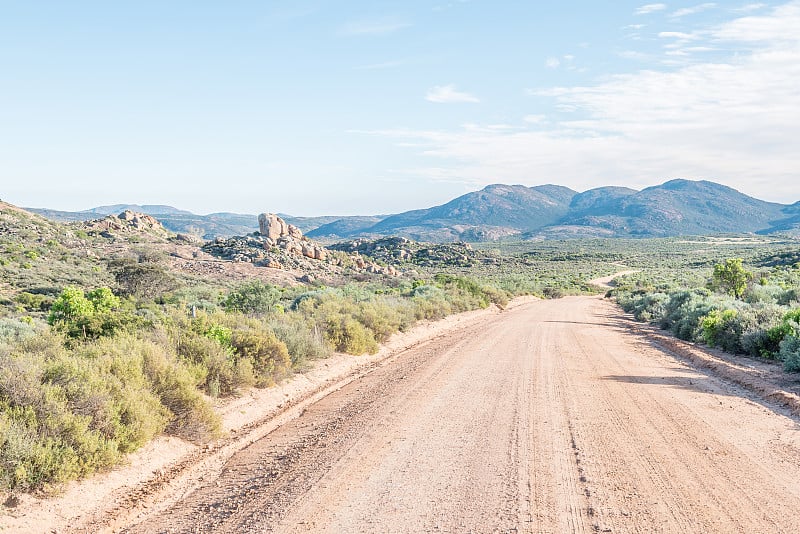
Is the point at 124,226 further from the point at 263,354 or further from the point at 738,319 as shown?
the point at 738,319

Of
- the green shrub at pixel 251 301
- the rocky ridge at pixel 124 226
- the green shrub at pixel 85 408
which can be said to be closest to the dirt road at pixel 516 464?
the green shrub at pixel 85 408

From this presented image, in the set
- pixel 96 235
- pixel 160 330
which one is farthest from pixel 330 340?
pixel 96 235

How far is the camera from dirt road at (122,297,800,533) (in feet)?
17.7

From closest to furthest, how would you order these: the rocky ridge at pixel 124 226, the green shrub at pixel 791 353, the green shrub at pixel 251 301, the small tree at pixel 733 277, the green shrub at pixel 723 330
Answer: the green shrub at pixel 791 353
the green shrub at pixel 723 330
the green shrub at pixel 251 301
the small tree at pixel 733 277
the rocky ridge at pixel 124 226

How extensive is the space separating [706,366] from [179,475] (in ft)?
39.4

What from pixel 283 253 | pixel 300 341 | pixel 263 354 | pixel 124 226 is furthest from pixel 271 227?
pixel 263 354

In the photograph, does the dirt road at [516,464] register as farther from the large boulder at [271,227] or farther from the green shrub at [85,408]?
the large boulder at [271,227]

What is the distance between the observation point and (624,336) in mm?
20703

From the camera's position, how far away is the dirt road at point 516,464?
5410mm

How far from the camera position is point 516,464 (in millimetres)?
6734

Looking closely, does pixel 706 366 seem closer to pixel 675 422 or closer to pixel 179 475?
pixel 675 422

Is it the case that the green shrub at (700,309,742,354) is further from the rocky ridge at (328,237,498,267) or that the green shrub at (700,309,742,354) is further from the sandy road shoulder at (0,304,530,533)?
the rocky ridge at (328,237,498,267)

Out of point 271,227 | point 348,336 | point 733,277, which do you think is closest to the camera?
point 348,336

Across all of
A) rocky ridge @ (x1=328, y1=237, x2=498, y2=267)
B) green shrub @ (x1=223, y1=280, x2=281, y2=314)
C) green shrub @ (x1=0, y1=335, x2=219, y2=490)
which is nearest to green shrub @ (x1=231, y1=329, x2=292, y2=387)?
green shrub @ (x1=0, y1=335, x2=219, y2=490)
